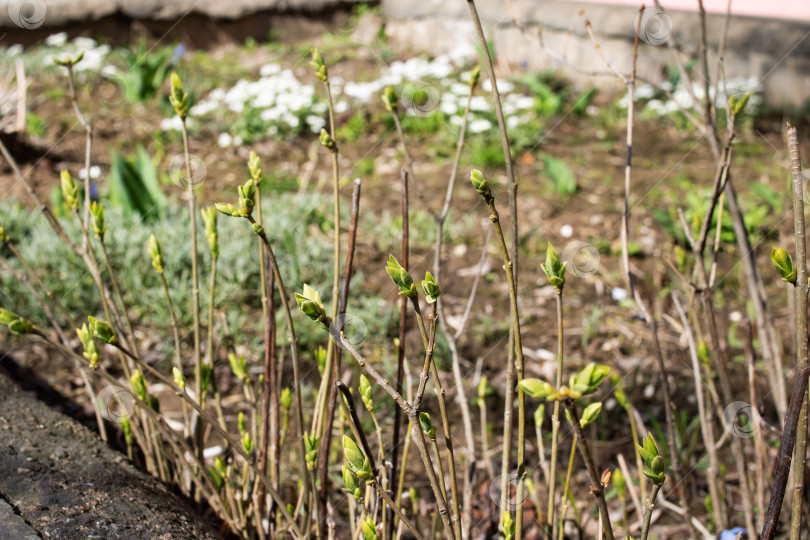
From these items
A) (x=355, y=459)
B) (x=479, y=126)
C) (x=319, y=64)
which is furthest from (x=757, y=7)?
(x=355, y=459)

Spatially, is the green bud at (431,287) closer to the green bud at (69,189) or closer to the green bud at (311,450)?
the green bud at (311,450)

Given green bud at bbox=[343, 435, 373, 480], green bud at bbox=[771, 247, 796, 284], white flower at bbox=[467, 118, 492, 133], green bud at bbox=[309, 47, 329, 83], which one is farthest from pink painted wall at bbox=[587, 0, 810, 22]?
green bud at bbox=[343, 435, 373, 480]

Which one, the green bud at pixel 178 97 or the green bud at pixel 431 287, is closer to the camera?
the green bud at pixel 431 287

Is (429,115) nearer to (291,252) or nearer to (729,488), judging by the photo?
(291,252)

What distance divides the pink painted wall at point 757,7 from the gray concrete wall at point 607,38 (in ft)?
0.38

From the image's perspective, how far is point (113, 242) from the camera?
2.52 metres

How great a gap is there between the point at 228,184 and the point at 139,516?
2582 mm

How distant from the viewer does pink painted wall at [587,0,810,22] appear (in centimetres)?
370

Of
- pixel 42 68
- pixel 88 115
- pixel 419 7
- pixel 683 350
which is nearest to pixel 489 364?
pixel 683 350

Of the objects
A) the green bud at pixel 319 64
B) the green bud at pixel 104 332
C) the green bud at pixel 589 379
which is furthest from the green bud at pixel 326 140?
the green bud at pixel 589 379

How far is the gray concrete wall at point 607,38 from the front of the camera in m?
3.60

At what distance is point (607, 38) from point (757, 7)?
0.80 metres

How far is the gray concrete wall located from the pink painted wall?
→ 11 centimetres

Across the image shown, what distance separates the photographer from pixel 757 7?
3.89 metres
